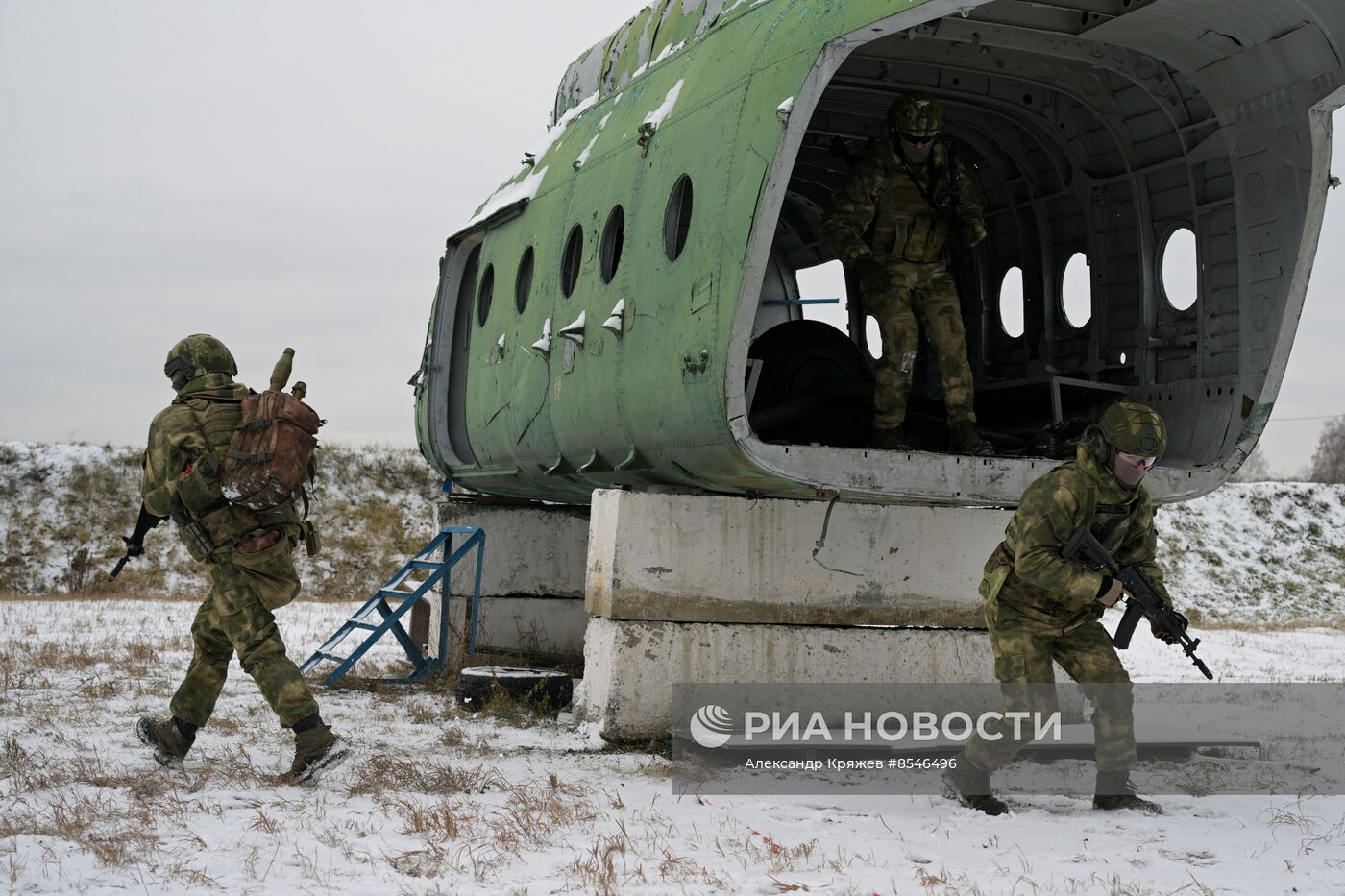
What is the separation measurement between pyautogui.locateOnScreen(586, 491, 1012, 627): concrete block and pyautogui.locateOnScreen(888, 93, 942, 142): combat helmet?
7.41ft

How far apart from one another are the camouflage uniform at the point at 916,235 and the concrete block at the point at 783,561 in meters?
0.81

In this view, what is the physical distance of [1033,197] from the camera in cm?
927

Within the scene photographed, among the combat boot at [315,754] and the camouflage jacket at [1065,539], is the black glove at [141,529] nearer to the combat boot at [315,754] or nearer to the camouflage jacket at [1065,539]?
the combat boot at [315,754]

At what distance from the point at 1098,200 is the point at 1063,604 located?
383 cm

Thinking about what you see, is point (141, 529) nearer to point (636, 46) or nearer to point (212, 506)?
point (212, 506)

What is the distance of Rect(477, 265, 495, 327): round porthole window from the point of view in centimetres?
1100

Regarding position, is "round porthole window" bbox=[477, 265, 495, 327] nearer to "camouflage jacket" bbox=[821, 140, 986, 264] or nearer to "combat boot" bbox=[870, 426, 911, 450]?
"camouflage jacket" bbox=[821, 140, 986, 264]

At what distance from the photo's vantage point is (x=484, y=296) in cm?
1113

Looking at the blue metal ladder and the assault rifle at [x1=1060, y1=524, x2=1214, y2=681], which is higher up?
the assault rifle at [x1=1060, y1=524, x2=1214, y2=681]

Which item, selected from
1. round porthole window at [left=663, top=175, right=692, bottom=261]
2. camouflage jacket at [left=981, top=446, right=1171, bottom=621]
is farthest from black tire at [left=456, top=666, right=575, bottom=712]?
camouflage jacket at [left=981, top=446, right=1171, bottom=621]

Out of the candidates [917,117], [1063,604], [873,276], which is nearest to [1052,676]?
[1063,604]

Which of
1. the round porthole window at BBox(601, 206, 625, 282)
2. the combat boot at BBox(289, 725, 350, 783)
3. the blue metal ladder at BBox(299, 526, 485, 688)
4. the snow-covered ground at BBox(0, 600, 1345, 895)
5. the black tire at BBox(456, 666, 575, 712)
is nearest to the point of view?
the snow-covered ground at BBox(0, 600, 1345, 895)

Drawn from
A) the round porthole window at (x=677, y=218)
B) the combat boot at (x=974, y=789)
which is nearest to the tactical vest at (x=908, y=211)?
the round porthole window at (x=677, y=218)

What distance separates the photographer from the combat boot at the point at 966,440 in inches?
307
